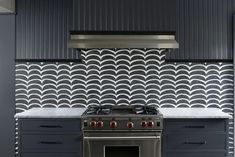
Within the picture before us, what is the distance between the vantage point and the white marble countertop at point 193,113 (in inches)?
139

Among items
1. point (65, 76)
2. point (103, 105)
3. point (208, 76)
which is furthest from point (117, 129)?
point (208, 76)

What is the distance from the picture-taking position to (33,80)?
4.18 meters

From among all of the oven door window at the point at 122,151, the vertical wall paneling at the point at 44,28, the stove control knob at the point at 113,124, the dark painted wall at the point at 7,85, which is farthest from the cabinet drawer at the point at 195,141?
the dark painted wall at the point at 7,85

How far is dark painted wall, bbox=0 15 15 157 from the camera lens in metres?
4.06

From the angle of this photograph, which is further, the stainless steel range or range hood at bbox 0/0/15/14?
range hood at bbox 0/0/15/14

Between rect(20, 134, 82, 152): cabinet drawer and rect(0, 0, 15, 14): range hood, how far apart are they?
4.15ft

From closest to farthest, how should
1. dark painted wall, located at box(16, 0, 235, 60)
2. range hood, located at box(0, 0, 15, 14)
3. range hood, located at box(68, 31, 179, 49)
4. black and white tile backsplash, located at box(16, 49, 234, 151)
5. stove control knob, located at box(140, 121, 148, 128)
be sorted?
stove control knob, located at box(140, 121, 148, 128)
range hood, located at box(68, 31, 179, 49)
range hood, located at box(0, 0, 15, 14)
dark painted wall, located at box(16, 0, 235, 60)
black and white tile backsplash, located at box(16, 49, 234, 151)

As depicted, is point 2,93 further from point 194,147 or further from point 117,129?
point 194,147

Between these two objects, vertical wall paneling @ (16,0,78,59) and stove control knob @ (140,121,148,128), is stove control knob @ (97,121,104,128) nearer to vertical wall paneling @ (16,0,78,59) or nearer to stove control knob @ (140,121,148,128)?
stove control knob @ (140,121,148,128)

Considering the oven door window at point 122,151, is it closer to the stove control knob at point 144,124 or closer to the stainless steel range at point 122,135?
the stainless steel range at point 122,135

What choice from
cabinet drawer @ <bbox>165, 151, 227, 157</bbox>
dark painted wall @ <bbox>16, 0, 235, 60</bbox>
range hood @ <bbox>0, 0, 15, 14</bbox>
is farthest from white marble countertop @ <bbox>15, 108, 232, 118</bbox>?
range hood @ <bbox>0, 0, 15, 14</bbox>

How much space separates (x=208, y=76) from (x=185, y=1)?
843mm

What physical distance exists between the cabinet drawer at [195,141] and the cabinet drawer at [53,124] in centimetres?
87

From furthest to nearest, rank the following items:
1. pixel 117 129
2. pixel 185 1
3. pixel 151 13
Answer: pixel 185 1 < pixel 151 13 < pixel 117 129
